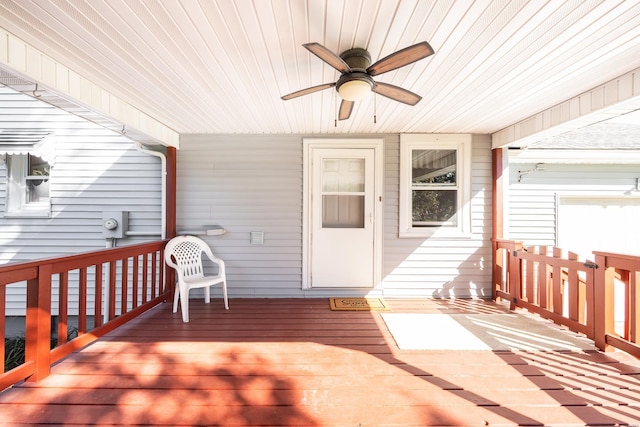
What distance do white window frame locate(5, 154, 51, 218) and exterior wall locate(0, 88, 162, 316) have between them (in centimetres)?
7

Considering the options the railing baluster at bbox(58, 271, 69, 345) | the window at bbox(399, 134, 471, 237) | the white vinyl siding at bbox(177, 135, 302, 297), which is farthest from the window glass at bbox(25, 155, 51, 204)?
the window at bbox(399, 134, 471, 237)

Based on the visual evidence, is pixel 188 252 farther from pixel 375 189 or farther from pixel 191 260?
pixel 375 189

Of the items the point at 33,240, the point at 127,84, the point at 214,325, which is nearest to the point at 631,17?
the point at 127,84

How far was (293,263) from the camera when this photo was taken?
157 inches

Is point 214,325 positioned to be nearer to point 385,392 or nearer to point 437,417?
point 385,392

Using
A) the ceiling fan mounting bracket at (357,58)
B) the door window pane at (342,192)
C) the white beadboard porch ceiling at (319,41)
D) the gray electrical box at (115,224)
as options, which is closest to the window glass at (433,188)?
the door window pane at (342,192)

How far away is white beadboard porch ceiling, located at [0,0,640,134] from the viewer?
162cm

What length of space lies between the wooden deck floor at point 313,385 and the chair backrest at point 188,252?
0.90 m

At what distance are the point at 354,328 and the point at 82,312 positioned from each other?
2466 mm

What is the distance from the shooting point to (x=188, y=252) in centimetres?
367

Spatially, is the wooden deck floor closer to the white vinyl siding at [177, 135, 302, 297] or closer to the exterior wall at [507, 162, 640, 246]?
the white vinyl siding at [177, 135, 302, 297]

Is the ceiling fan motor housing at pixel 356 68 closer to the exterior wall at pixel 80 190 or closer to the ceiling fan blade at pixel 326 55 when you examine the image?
the ceiling fan blade at pixel 326 55

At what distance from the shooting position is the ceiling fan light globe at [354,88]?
1.96 meters

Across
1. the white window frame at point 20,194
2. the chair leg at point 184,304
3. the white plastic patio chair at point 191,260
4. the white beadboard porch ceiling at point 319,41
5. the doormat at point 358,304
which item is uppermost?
the white beadboard porch ceiling at point 319,41
